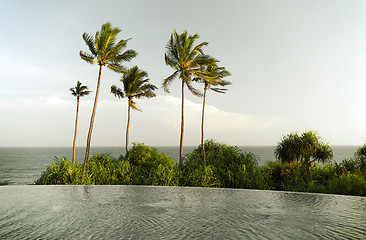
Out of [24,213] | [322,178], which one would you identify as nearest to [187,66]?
[322,178]

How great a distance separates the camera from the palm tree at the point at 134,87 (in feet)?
68.2

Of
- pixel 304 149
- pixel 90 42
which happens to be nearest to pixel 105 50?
pixel 90 42

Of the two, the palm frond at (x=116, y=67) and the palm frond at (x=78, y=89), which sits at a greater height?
the palm frond at (x=78, y=89)

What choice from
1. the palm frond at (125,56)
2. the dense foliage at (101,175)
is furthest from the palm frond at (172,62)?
the dense foliage at (101,175)

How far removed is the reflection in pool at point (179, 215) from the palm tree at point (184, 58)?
341 inches

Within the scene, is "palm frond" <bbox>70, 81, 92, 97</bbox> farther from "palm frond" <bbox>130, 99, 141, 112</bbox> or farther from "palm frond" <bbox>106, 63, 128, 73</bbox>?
"palm frond" <bbox>106, 63, 128, 73</bbox>

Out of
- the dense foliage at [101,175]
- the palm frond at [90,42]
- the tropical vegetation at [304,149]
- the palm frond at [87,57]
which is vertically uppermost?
the palm frond at [90,42]

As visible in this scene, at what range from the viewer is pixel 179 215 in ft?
14.1

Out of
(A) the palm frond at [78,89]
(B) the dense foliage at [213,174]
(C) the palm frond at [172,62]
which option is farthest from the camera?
(A) the palm frond at [78,89]

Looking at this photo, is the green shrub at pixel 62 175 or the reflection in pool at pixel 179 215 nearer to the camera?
the reflection in pool at pixel 179 215

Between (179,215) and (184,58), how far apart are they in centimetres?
1149

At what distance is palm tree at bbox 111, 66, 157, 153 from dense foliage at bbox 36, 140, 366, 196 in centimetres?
737

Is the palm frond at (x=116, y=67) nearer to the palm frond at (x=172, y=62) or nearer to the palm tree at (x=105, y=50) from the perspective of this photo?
the palm tree at (x=105, y=50)

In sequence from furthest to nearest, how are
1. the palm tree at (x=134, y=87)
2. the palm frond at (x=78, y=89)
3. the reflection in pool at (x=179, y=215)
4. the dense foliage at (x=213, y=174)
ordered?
the palm frond at (x=78, y=89) < the palm tree at (x=134, y=87) < the dense foliage at (x=213, y=174) < the reflection in pool at (x=179, y=215)
